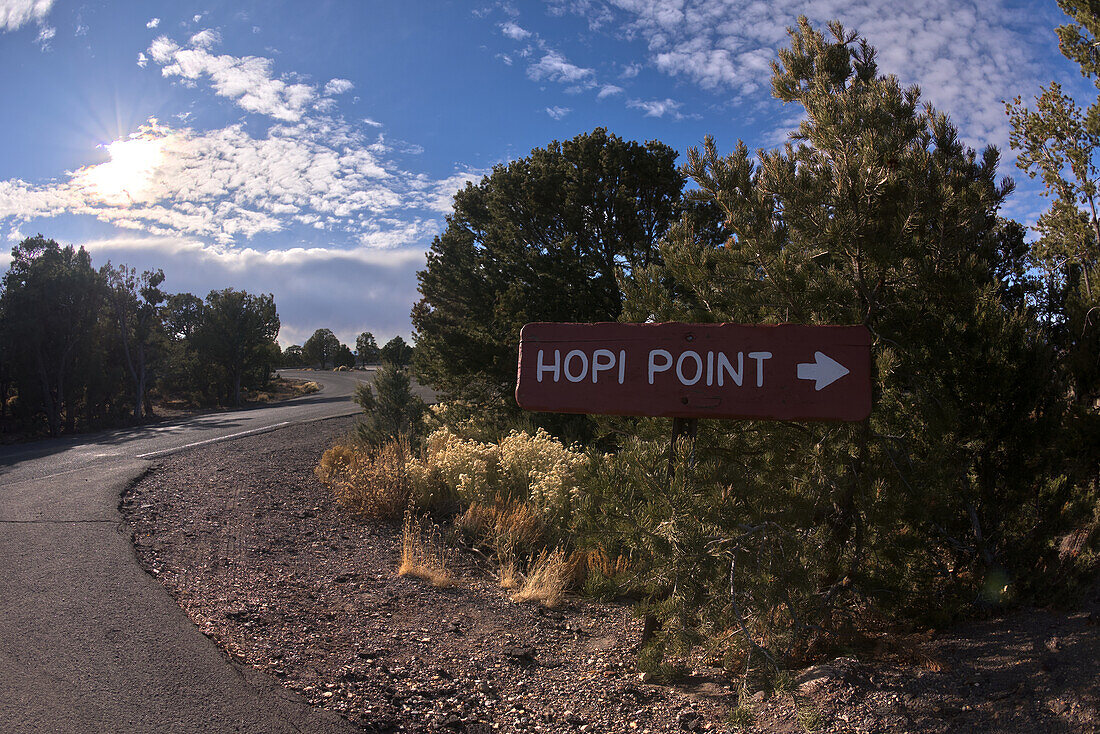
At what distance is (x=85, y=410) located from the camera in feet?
84.7

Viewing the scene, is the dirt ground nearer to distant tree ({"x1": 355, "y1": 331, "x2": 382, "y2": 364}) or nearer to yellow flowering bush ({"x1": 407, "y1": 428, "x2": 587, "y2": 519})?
yellow flowering bush ({"x1": 407, "y1": 428, "x2": 587, "y2": 519})

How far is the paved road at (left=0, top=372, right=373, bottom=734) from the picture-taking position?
9.75 ft

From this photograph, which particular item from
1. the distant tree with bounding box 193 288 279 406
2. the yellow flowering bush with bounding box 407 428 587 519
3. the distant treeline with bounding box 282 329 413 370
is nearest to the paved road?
the yellow flowering bush with bounding box 407 428 587 519

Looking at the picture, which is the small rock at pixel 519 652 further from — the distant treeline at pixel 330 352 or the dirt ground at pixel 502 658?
the distant treeline at pixel 330 352

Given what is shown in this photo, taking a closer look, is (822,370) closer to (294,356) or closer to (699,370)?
(699,370)

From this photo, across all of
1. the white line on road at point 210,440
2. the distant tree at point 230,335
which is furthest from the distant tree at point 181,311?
the white line on road at point 210,440

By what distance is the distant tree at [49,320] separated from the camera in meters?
23.3

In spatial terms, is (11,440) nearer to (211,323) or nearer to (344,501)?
(211,323)

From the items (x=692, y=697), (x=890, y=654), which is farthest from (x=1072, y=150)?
(x=692, y=697)

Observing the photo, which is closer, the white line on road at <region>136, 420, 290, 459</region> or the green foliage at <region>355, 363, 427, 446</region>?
the white line on road at <region>136, 420, 290, 459</region>

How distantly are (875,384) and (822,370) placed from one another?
0.73 metres

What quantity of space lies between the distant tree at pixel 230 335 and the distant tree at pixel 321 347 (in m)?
56.2

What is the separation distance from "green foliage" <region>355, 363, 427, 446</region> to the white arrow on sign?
883 cm

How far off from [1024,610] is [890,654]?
92cm
